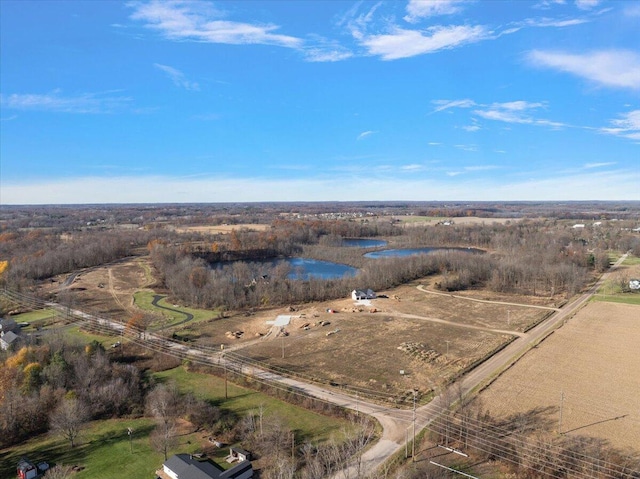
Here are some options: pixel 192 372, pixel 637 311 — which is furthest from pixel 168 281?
pixel 637 311

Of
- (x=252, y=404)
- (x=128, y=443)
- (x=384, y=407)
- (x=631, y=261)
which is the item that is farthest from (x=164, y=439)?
(x=631, y=261)

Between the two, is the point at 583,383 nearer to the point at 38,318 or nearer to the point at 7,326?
the point at 7,326

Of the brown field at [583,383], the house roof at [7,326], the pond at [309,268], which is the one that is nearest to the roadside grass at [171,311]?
the house roof at [7,326]

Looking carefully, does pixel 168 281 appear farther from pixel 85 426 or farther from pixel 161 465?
pixel 161 465

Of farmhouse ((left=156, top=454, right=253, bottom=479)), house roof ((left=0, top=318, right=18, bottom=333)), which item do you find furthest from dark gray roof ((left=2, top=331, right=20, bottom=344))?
farmhouse ((left=156, top=454, right=253, bottom=479))

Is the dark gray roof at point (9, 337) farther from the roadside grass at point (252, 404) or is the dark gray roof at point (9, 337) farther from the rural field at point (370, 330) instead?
the roadside grass at point (252, 404)
